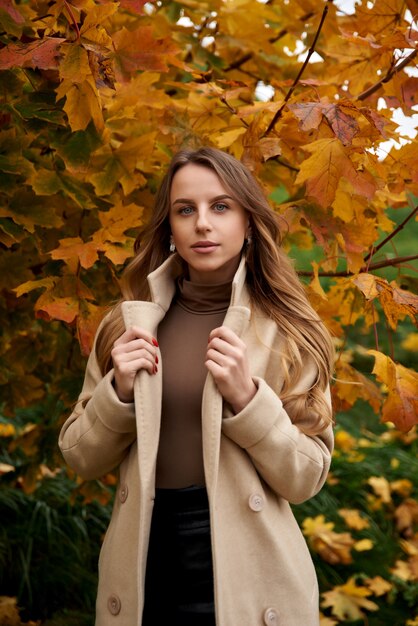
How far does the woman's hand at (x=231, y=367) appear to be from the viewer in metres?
1.57

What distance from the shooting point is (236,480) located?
64.5 inches

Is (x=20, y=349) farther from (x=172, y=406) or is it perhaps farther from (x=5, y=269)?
(x=172, y=406)

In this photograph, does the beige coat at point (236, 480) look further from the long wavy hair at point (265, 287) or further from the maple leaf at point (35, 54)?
the maple leaf at point (35, 54)

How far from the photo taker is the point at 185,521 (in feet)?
5.48

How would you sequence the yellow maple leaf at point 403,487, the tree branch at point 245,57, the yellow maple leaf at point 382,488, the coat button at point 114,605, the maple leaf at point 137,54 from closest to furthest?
the coat button at point 114,605 < the maple leaf at point 137,54 < the tree branch at point 245,57 < the yellow maple leaf at point 382,488 < the yellow maple leaf at point 403,487

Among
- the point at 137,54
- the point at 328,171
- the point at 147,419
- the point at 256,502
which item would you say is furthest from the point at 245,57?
the point at 256,502

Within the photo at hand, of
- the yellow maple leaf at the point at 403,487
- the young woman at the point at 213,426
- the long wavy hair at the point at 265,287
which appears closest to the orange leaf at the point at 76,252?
the long wavy hair at the point at 265,287

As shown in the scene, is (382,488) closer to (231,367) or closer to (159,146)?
(159,146)

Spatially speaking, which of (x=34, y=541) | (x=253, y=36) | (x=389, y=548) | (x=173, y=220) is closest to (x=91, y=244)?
(x=173, y=220)

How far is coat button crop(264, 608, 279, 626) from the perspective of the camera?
161 centimetres

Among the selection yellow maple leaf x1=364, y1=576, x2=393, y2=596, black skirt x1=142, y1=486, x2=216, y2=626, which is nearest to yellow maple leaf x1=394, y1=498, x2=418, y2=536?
yellow maple leaf x1=364, y1=576, x2=393, y2=596

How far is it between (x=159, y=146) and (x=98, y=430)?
40.7 inches

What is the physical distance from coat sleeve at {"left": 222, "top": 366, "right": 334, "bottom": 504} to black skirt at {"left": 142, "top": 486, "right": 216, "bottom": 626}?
0.53 feet

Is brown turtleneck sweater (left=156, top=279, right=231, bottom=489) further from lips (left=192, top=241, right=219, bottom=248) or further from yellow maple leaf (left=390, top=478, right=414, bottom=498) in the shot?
yellow maple leaf (left=390, top=478, right=414, bottom=498)
